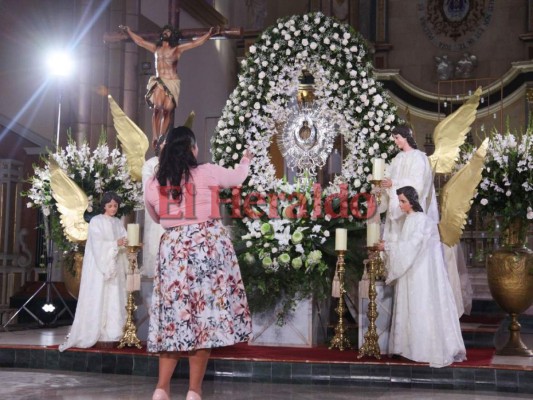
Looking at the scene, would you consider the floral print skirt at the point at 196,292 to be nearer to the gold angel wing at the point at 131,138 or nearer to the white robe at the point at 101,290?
the white robe at the point at 101,290

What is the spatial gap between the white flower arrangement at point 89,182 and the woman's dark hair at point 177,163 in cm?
409

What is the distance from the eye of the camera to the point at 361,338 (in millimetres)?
7355

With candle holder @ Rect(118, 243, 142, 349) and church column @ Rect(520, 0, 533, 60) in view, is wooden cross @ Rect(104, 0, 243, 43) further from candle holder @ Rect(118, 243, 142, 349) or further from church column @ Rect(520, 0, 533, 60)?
church column @ Rect(520, 0, 533, 60)

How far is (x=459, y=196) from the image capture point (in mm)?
7641

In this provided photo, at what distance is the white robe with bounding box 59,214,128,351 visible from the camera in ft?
25.2

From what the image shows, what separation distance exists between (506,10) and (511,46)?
2.62 ft

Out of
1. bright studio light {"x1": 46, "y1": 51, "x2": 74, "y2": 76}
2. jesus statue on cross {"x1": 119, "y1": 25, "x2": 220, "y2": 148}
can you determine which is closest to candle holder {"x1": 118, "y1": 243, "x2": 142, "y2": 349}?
jesus statue on cross {"x1": 119, "y1": 25, "x2": 220, "y2": 148}

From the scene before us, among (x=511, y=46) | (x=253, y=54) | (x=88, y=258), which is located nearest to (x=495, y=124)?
(x=511, y=46)

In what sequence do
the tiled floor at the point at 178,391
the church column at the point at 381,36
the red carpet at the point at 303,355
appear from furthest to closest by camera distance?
the church column at the point at 381,36, the red carpet at the point at 303,355, the tiled floor at the point at 178,391

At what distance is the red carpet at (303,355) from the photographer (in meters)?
6.76

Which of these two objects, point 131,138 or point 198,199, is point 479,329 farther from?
point 198,199

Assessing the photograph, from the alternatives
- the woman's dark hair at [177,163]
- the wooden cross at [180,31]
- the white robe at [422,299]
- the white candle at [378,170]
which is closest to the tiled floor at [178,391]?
the white robe at [422,299]

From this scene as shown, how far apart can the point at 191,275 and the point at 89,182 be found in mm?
4522

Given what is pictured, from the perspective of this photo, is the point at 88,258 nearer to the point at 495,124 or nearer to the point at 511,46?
the point at 495,124
